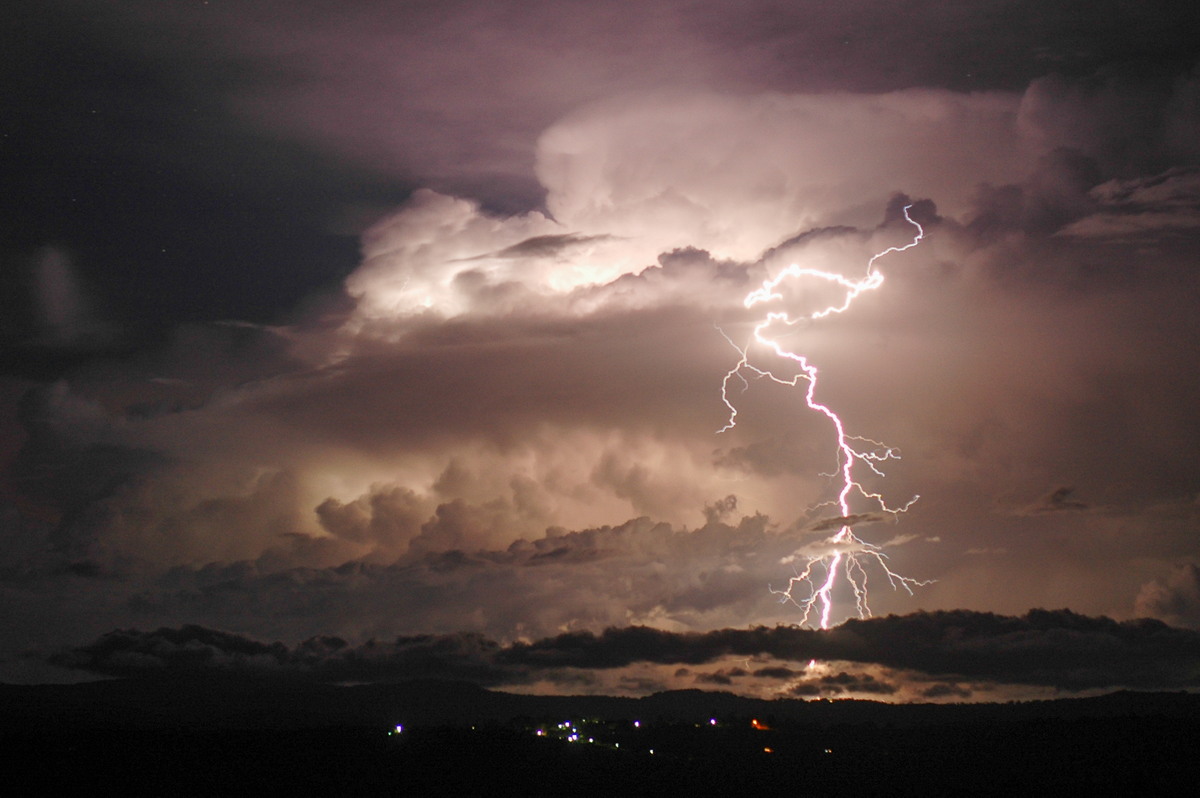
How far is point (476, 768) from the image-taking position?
5295 inches

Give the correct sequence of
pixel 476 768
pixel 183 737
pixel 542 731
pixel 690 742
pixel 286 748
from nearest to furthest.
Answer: pixel 476 768 < pixel 286 748 < pixel 183 737 < pixel 542 731 < pixel 690 742

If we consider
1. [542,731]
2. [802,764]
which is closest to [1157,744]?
[802,764]

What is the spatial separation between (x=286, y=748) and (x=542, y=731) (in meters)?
44.1

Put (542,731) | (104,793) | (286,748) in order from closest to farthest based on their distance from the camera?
(104,793)
(286,748)
(542,731)

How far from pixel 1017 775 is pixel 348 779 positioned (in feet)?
311

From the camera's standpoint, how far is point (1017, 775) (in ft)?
493

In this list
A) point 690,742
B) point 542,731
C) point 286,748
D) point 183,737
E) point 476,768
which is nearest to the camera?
point 476,768

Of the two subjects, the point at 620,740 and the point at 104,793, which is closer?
the point at 104,793

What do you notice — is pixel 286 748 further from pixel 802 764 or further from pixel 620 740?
pixel 802 764

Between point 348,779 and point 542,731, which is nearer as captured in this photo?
point 348,779

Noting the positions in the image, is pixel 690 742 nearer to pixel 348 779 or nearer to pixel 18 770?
pixel 348 779

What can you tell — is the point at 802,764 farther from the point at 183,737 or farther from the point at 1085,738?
the point at 183,737

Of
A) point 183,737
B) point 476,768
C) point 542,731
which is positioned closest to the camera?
point 476,768

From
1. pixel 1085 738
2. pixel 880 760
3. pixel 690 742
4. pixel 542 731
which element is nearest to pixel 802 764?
pixel 880 760
